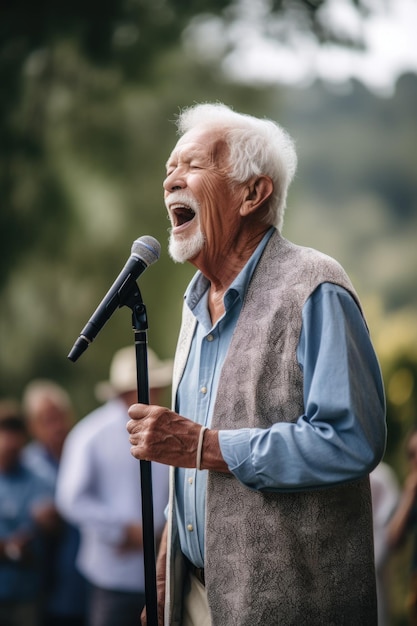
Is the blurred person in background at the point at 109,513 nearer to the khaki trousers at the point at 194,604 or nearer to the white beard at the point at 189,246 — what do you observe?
the khaki trousers at the point at 194,604

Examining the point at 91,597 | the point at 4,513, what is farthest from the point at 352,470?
the point at 4,513

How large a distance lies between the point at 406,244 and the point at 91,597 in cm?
286

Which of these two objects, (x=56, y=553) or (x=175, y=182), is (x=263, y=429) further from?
(x=56, y=553)

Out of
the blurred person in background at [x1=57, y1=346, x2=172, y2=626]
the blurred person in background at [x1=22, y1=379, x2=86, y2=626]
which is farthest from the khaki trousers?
the blurred person in background at [x1=22, y1=379, x2=86, y2=626]

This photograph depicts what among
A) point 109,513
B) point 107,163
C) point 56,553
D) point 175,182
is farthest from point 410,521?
point 107,163

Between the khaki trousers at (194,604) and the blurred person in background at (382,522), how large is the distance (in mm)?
2612

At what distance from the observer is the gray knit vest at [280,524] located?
1771 millimetres

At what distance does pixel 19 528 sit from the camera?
4.66 metres

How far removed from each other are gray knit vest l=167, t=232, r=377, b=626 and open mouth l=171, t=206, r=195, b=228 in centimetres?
32

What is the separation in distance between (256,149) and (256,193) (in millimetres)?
104

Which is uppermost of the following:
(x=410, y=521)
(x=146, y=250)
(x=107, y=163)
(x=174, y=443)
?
(x=107, y=163)

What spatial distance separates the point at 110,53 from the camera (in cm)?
654

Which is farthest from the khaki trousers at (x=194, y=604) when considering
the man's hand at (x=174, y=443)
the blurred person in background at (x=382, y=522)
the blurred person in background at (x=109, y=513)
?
the blurred person in background at (x=382, y=522)

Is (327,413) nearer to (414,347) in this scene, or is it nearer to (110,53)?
(414,347)
